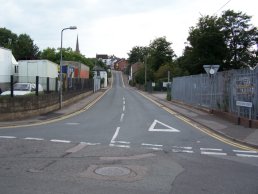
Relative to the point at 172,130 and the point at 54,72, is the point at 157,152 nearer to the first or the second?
the point at 172,130

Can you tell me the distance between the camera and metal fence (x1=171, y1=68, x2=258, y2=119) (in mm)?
20062

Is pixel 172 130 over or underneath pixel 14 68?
underneath

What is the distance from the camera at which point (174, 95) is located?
48594mm

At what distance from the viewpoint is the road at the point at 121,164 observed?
790cm

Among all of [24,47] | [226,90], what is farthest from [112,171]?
[24,47]

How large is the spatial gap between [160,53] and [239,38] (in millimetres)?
51096

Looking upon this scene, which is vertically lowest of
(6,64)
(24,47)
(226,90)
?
(226,90)

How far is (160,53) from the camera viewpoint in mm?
127688

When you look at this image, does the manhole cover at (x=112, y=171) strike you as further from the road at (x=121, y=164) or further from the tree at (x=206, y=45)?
the tree at (x=206, y=45)

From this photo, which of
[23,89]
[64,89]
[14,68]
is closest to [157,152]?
[23,89]

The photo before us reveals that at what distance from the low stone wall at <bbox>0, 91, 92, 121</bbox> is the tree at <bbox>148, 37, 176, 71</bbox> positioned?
98065 millimetres

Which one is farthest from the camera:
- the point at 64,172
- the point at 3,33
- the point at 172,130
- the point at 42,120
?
the point at 3,33

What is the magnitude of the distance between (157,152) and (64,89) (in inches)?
986

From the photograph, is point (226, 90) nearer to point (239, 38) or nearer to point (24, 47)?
point (239, 38)
